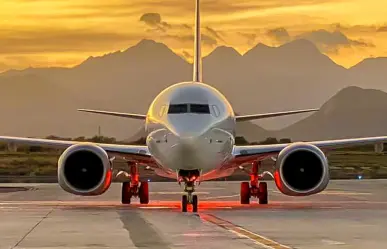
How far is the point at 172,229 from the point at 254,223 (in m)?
2.24

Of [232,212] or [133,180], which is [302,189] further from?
[133,180]

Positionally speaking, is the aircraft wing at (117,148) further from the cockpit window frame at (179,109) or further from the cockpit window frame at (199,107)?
the cockpit window frame at (199,107)

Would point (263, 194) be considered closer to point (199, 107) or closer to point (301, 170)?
point (301, 170)

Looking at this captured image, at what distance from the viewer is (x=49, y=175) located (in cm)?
5978

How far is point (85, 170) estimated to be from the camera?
27.8m

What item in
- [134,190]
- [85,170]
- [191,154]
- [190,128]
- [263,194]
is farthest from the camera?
[134,190]

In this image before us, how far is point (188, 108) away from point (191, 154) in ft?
5.32

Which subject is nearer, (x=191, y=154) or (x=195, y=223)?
(x=195, y=223)

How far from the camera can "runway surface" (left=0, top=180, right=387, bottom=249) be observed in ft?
55.7

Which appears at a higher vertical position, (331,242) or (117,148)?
(117,148)

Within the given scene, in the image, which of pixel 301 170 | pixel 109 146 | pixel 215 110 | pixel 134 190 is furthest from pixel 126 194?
pixel 301 170

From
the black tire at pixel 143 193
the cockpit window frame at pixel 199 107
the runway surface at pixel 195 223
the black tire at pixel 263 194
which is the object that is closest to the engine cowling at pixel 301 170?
the runway surface at pixel 195 223

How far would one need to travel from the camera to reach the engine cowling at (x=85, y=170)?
89.5 ft

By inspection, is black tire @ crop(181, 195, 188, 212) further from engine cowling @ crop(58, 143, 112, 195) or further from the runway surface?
engine cowling @ crop(58, 143, 112, 195)
